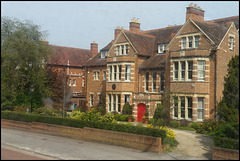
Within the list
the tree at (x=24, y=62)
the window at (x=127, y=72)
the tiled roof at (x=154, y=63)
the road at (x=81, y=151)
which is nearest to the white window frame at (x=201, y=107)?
the tiled roof at (x=154, y=63)

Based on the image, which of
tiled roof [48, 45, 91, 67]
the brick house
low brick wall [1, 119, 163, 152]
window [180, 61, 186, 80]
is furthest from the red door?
tiled roof [48, 45, 91, 67]

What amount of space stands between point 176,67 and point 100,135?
43.1ft

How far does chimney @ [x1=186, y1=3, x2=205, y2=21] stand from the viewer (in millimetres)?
35000

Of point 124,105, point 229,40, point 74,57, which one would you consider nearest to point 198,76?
point 229,40

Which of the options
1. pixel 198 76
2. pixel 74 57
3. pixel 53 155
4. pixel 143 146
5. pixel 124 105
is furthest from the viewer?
pixel 74 57

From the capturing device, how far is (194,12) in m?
A: 35.4

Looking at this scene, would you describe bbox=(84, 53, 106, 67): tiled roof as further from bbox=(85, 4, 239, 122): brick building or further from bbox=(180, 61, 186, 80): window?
bbox=(180, 61, 186, 80): window

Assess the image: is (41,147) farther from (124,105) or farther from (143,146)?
(124,105)

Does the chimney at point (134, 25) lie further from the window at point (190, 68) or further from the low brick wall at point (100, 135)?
the low brick wall at point (100, 135)

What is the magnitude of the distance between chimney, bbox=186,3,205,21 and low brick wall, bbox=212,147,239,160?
21617 mm

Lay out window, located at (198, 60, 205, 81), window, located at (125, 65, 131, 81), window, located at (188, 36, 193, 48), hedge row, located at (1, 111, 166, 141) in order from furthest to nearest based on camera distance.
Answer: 1. window, located at (125, 65, 131, 81)
2. window, located at (188, 36, 193, 48)
3. window, located at (198, 60, 205, 81)
4. hedge row, located at (1, 111, 166, 141)

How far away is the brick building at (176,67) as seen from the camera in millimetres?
29750

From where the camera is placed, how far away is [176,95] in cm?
3102

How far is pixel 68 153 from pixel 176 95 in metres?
15.9
